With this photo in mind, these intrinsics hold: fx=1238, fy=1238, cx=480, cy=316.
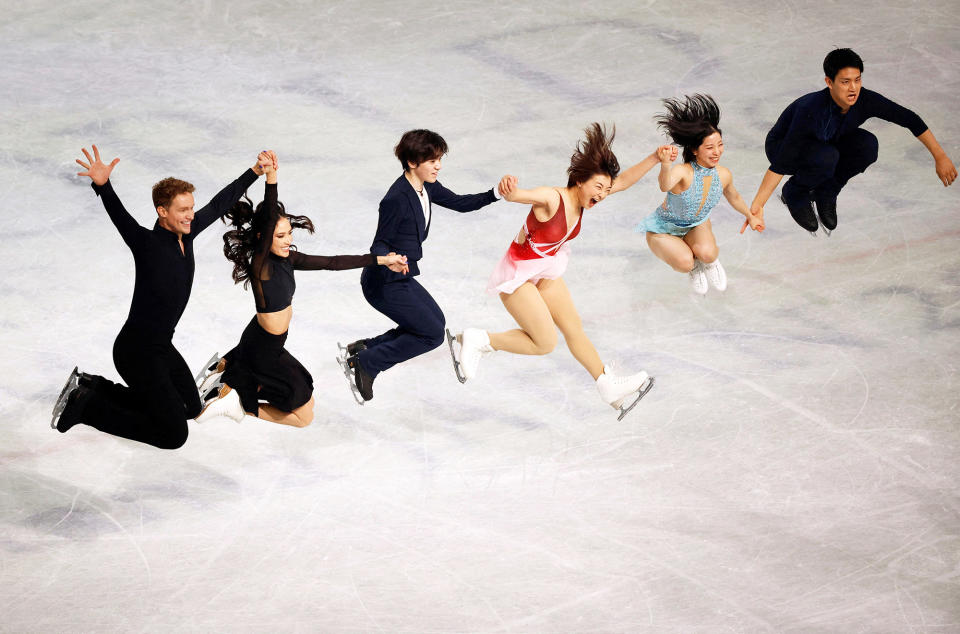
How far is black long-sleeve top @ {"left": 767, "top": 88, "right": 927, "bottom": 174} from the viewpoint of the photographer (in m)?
6.96

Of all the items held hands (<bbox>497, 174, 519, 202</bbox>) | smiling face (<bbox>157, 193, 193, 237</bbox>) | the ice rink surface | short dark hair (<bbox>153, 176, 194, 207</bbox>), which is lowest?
the ice rink surface

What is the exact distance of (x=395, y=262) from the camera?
6.08 metres

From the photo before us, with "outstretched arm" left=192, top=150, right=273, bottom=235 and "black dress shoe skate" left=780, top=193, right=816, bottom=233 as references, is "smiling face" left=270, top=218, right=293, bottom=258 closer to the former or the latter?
"outstretched arm" left=192, top=150, right=273, bottom=235

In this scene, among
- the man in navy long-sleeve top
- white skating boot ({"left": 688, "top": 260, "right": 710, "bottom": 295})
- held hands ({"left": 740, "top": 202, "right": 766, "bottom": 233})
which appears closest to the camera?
the man in navy long-sleeve top

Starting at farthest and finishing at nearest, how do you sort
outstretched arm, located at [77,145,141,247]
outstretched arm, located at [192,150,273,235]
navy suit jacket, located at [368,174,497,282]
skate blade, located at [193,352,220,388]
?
skate blade, located at [193,352,220,388], navy suit jacket, located at [368,174,497,282], outstretched arm, located at [192,150,273,235], outstretched arm, located at [77,145,141,247]

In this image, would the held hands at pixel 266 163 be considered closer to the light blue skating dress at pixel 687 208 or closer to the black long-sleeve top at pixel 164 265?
the black long-sleeve top at pixel 164 265

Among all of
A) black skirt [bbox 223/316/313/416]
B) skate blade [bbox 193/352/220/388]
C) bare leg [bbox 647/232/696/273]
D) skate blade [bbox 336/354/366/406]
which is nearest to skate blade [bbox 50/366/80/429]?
skate blade [bbox 193/352/220/388]

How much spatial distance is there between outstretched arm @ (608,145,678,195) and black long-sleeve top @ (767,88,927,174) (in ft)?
4.14

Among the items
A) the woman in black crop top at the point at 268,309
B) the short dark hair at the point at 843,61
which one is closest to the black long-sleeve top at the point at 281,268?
the woman in black crop top at the point at 268,309

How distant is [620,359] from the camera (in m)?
7.51

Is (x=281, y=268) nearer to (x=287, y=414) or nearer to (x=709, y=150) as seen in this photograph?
(x=287, y=414)

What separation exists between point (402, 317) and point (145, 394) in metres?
1.33

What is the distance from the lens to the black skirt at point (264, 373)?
20.4 ft

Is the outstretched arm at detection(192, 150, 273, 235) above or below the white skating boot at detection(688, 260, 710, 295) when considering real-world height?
above
